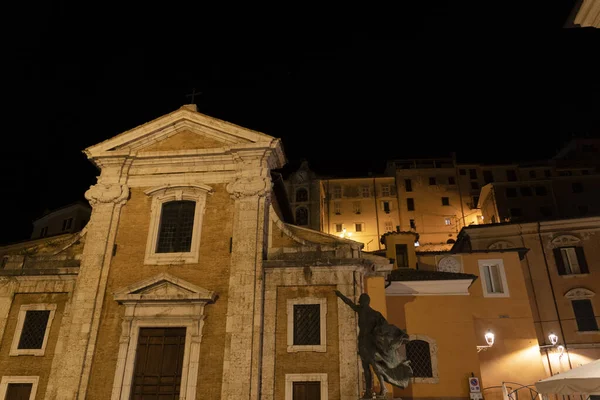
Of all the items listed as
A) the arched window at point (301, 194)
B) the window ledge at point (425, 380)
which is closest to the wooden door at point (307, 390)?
the window ledge at point (425, 380)

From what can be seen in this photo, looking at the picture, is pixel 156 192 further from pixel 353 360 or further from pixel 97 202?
pixel 353 360

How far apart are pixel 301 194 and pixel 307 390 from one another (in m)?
42.9

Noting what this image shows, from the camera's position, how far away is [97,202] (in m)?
17.3

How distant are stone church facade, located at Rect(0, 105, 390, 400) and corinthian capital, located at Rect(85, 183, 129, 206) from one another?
50 millimetres

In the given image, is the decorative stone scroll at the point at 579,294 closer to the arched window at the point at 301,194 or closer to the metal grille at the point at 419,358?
the metal grille at the point at 419,358

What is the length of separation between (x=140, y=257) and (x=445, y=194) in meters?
44.8

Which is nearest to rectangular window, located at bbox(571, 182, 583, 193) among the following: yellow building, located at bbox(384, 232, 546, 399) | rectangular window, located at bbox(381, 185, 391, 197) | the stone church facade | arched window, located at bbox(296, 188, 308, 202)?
rectangular window, located at bbox(381, 185, 391, 197)

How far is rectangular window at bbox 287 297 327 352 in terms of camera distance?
1438cm

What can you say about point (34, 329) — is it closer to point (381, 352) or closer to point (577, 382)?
point (381, 352)

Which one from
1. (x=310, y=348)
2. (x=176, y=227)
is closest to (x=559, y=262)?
(x=310, y=348)

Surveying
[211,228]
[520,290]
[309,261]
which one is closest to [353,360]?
[309,261]

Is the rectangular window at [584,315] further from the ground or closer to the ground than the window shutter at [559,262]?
closer to the ground

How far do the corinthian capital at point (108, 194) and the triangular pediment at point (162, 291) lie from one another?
3.54 meters

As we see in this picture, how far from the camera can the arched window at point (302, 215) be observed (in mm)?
54781
